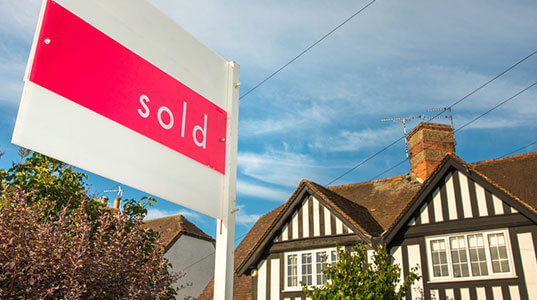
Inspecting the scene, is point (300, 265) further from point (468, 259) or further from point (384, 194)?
point (468, 259)

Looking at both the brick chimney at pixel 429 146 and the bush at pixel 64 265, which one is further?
the brick chimney at pixel 429 146

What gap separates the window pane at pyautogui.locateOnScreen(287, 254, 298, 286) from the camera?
17.0 m

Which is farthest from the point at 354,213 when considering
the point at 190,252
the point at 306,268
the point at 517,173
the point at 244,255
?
the point at 190,252

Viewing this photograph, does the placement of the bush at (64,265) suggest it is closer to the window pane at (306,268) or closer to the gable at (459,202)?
the gable at (459,202)

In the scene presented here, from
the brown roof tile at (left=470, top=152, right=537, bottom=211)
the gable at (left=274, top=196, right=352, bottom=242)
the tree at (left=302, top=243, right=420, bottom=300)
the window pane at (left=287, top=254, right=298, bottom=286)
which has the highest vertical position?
the brown roof tile at (left=470, top=152, right=537, bottom=211)

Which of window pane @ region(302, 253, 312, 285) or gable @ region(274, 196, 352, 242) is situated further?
gable @ region(274, 196, 352, 242)

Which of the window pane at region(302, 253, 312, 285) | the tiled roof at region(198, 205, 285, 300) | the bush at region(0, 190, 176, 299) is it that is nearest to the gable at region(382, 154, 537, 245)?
the window pane at region(302, 253, 312, 285)

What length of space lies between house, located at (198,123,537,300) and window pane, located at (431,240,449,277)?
31mm

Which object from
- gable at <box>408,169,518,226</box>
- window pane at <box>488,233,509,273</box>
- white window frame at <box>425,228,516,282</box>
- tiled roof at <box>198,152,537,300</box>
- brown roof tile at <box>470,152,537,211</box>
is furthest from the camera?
tiled roof at <box>198,152,537,300</box>

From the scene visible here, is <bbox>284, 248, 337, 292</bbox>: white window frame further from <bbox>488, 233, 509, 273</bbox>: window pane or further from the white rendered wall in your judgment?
the white rendered wall

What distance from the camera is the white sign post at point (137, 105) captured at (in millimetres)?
2287

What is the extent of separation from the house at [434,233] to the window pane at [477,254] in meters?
0.03

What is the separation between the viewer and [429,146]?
67.4ft

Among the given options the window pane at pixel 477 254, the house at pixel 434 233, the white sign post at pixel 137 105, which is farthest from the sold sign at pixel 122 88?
the window pane at pixel 477 254
